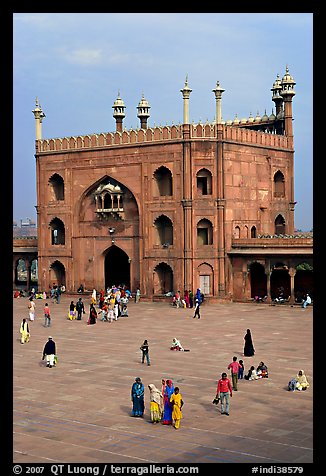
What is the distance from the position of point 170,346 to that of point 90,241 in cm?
1929

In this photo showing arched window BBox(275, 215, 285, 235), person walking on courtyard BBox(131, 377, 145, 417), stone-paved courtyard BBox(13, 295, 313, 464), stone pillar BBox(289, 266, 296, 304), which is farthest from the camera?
arched window BBox(275, 215, 285, 235)

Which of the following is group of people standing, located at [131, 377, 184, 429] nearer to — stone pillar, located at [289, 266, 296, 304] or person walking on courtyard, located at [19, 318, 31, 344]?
person walking on courtyard, located at [19, 318, 31, 344]

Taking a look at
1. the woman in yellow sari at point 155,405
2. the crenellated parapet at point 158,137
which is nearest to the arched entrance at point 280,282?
the crenellated parapet at point 158,137

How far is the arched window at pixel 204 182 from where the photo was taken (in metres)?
37.9

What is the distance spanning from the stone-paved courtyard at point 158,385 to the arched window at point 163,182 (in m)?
11.1

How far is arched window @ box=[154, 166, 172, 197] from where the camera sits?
39.1 meters

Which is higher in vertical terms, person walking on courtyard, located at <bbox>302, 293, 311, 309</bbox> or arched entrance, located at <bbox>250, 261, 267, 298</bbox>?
arched entrance, located at <bbox>250, 261, 267, 298</bbox>

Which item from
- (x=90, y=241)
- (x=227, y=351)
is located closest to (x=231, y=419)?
(x=227, y=351)

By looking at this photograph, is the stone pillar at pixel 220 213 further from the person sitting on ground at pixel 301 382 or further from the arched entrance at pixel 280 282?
the person sitting on ground at pixel 301 382

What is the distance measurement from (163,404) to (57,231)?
104 feet

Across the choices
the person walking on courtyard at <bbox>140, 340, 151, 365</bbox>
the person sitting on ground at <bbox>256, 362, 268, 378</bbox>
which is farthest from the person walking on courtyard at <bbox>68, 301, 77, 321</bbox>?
the person sitting on ground at <bbox>256, 362, 268, 378</bbox>

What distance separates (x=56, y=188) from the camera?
4438 centimetres

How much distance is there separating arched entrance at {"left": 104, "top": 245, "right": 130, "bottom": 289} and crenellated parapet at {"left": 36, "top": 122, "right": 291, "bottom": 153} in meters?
6.57
